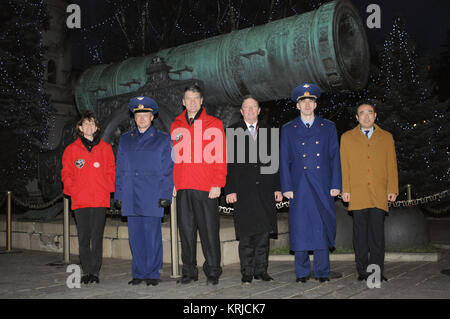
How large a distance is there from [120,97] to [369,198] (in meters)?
3.56

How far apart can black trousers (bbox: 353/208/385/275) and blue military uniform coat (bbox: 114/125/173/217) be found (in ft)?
5.45

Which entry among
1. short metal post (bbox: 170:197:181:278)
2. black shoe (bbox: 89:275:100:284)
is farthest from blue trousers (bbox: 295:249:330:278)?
black shoe (bbox: 89:275:100:284)

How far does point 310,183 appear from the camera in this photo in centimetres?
414

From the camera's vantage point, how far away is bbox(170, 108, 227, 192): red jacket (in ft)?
13.5

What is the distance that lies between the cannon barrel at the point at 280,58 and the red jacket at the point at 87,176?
168 cm

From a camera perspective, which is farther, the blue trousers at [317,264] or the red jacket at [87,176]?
the red jacket at [87,176]

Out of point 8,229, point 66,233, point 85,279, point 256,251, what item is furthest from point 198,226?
point 8,229

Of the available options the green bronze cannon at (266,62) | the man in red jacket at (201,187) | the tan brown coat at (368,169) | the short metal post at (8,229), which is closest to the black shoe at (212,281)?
the man in red jacket at (201,187)

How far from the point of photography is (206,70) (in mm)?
5668

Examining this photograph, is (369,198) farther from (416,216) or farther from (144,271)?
(144,271)

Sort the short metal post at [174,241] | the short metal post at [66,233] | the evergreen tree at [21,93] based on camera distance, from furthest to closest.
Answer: the evergreen tree at [21,93], the short metal post at [66,233], the short metal post at [174,241]

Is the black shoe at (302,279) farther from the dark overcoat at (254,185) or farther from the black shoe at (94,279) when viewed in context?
the black shoe at (94,279)

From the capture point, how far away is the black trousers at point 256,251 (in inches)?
167
